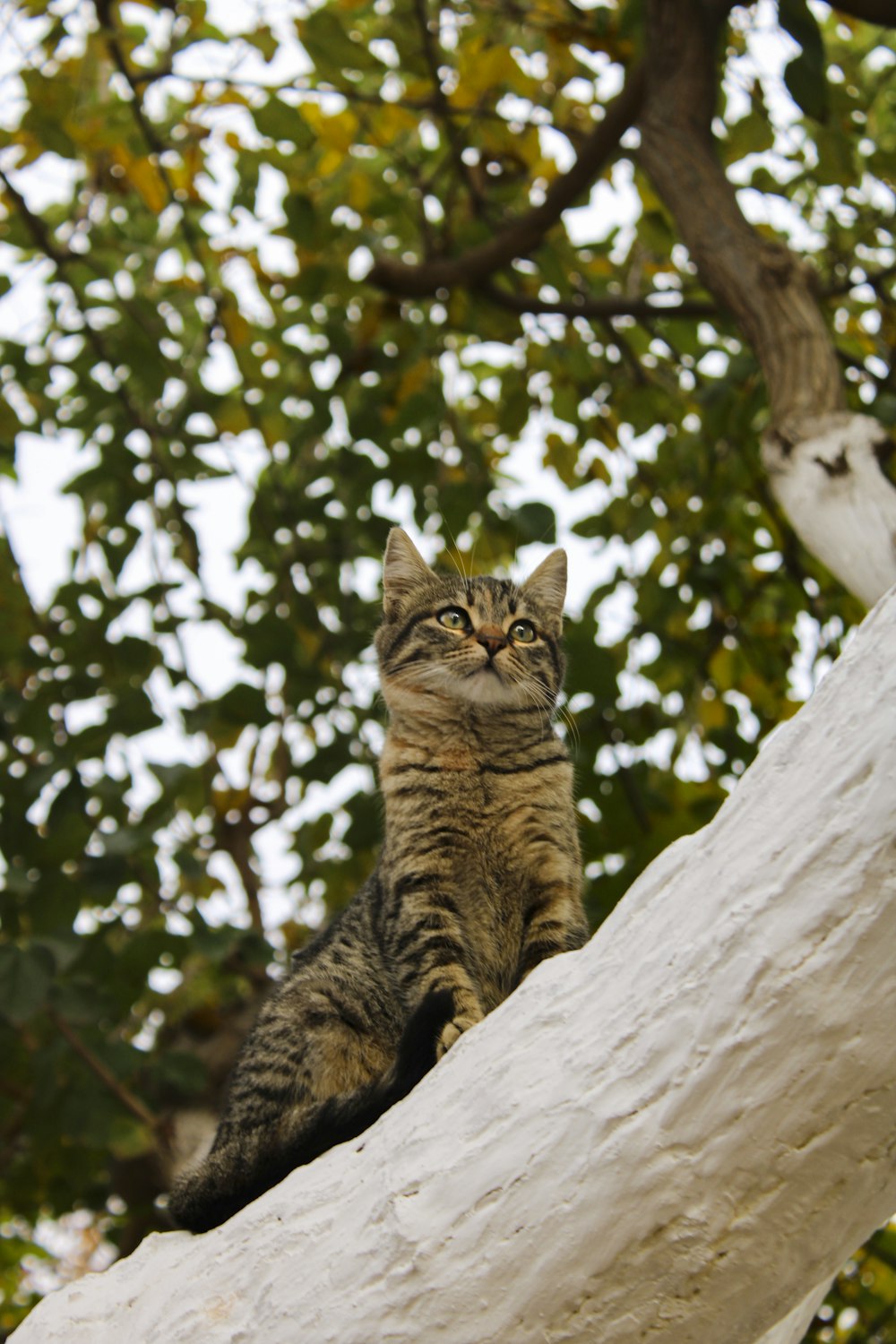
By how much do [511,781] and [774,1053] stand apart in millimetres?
1581

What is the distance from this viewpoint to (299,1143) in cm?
259

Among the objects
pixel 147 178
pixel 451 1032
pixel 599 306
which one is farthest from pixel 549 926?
pixel 147 178

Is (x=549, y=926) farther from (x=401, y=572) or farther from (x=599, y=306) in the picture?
(x=599, y=306)

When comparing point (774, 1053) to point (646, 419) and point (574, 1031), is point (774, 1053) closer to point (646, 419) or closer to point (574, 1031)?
point (574, 1031)

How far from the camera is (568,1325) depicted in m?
1.81

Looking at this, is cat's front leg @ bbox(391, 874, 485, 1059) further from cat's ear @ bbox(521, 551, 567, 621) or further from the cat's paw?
cat's ear @ bbox(521, 551, 567, 621)

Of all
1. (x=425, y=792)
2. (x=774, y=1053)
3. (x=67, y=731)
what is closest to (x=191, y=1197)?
(x=425, y=792)

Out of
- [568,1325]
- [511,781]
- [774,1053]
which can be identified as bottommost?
[568,1325]

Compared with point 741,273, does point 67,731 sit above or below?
above

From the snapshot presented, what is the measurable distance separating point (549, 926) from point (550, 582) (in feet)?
3.81

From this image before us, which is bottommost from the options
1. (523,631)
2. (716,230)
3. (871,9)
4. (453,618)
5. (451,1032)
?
(451,1032)

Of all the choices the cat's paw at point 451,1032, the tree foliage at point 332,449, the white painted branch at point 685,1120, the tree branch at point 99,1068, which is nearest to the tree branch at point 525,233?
the tree foliage at point 332,449

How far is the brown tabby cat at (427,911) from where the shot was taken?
2.69 m

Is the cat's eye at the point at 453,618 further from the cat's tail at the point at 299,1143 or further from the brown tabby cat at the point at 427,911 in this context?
the cat's tail at the point at 299,1143
